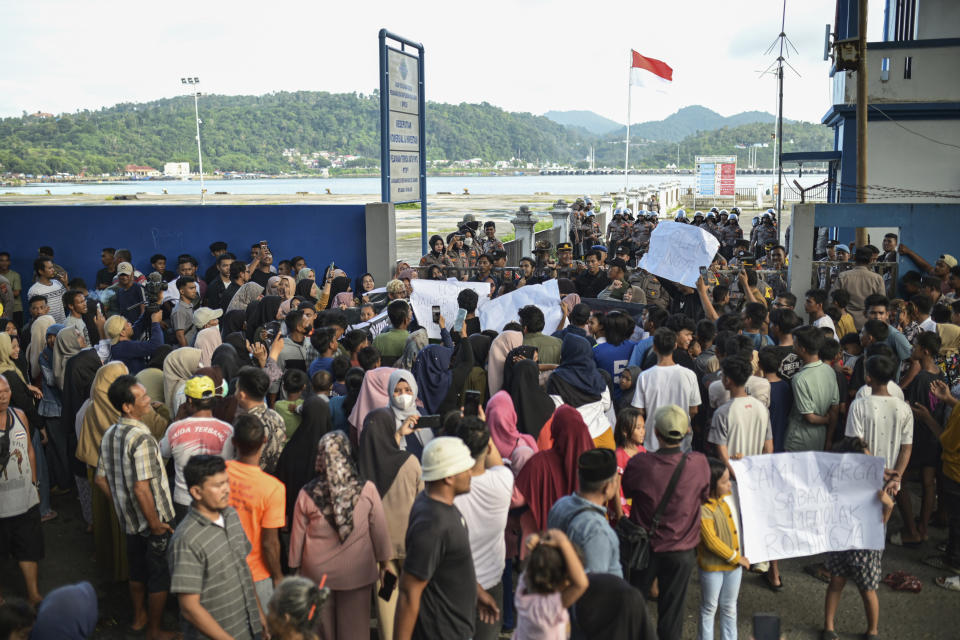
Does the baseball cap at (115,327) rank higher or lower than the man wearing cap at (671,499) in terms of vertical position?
higher

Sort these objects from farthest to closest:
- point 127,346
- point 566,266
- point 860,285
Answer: point 566,266
point 860,285
point 127,346

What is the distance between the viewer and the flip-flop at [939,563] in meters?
6.13

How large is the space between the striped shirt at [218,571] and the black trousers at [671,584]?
2359mm

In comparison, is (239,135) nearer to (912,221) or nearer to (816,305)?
(912,221)

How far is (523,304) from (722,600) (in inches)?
178

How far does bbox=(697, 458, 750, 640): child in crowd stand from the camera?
475 centimetres

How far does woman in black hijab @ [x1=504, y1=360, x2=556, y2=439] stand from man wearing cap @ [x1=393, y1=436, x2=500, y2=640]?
1948 mm

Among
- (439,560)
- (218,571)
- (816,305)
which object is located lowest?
(218,571)

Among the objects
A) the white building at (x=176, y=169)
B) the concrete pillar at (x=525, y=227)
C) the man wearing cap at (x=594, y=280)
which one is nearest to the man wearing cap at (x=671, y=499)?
the man wearing cap at (x=594, y=280)

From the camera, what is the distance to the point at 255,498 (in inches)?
174

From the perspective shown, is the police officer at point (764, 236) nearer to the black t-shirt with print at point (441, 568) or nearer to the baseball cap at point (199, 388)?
the baseball cap at point (199, 388)

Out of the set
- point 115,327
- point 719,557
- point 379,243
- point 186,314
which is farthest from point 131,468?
point 379,243

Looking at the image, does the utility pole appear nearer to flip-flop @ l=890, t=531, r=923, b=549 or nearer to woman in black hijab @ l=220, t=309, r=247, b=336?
flip-flop @ l=890, t=531, r=923, b=549

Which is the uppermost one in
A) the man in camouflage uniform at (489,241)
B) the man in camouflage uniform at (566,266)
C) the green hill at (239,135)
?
the green hill at (239,135)
